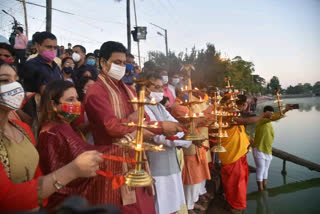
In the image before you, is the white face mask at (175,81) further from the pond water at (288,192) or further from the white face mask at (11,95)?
the white face mask at (11,95)

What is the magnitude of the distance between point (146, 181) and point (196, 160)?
2.89m

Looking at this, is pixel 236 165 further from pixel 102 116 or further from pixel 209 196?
pixel 102 116

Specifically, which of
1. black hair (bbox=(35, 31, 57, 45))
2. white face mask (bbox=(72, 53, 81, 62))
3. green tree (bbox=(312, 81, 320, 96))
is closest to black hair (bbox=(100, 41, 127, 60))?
black hair (bbox=(35, 31, 57, 45))

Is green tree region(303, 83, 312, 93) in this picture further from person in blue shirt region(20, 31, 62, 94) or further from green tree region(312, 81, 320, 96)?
person in blue shirt region(20, 31, 62, 94)

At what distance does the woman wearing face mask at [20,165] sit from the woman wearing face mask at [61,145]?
111 millimetres

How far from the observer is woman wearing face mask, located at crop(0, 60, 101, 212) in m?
1.19

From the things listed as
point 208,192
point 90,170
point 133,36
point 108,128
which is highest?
point 133,36

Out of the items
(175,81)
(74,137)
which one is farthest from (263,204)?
(74,137)

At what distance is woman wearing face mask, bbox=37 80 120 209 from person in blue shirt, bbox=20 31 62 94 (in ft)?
4.38

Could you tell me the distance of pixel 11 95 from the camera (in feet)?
4.68

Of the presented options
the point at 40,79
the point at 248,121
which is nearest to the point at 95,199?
the point at 40,79

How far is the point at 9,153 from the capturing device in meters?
1.39

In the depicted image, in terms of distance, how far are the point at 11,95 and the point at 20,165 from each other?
45 cm

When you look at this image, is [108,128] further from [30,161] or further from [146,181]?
[146,181]
